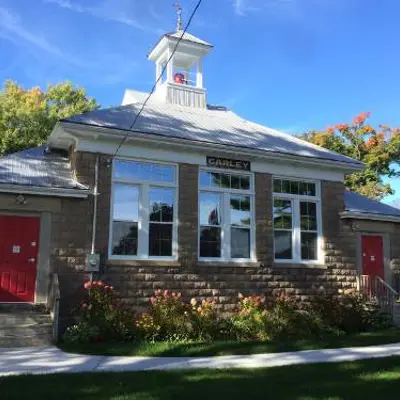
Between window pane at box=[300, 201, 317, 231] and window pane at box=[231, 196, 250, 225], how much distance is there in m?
1.98

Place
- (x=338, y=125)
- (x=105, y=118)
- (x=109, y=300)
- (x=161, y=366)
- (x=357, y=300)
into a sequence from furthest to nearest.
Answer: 1. (x=338, y=125)
2. (x=357, y=300)
3. (x=105, y=118)
4. (x=109, y=300)
5. (x=161, y=366)

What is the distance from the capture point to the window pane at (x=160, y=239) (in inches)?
528

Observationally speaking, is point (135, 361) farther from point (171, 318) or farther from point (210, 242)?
point (210, 242)

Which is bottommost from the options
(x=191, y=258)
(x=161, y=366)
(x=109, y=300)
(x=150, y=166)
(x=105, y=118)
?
(x=161, y=366)

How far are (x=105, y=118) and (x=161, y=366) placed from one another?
7.20m

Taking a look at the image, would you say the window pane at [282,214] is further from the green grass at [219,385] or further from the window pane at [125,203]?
the green grass at [219,385]

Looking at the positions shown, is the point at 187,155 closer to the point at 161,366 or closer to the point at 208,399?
the point at 161,366

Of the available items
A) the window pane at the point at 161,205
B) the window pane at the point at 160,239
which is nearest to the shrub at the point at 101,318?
the window pane at the point at 160,239

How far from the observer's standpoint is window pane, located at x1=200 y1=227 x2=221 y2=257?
14102 millimetres

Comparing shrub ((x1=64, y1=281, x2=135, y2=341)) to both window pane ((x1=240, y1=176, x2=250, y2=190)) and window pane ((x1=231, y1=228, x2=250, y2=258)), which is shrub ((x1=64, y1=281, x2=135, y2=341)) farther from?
window pane ((x1=240, y1=176, x2=250, y2=190))

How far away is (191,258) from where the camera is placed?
1367 centimetres

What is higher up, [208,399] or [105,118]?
[105,118]

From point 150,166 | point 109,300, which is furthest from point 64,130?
point 109,300

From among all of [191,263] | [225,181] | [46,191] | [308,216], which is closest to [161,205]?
[191,263]
